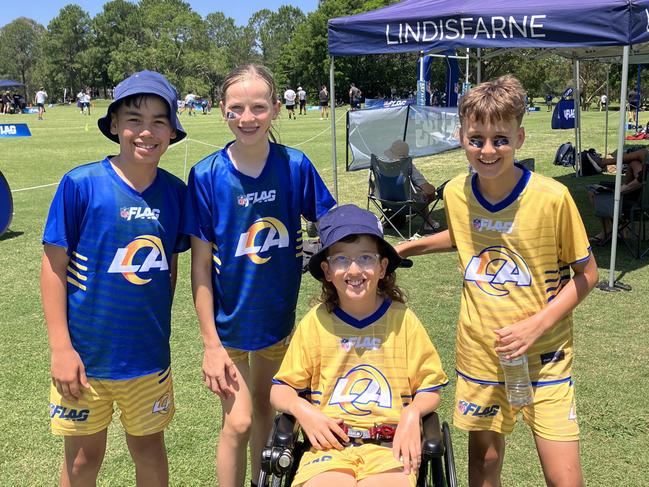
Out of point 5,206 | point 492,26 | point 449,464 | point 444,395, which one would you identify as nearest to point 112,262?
point 449,464

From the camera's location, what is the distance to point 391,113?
1128cm

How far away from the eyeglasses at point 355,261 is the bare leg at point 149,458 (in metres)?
0.99

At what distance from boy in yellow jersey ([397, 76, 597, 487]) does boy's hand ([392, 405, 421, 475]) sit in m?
0.37

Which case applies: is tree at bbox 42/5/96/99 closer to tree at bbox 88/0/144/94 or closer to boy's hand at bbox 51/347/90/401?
tree at bbox 88/0/144/94

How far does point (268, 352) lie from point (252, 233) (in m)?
0.54

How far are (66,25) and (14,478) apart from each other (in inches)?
4043

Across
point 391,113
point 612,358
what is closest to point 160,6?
point 391,113

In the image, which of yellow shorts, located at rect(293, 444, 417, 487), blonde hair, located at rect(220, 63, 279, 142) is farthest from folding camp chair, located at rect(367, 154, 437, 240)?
yellow shorts, located at rect(293, 444, 417, 487)

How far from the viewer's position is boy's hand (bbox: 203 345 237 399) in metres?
2.39

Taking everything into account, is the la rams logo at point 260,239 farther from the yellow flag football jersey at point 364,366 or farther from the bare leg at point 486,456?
the bare leg at point 486,456

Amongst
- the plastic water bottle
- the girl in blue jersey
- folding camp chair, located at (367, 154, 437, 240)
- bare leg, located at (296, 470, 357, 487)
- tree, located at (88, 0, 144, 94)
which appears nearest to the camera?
bare leg, located at (296, 470, 357, 487)

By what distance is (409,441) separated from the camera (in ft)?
6.80

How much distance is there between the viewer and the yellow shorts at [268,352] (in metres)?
2.52

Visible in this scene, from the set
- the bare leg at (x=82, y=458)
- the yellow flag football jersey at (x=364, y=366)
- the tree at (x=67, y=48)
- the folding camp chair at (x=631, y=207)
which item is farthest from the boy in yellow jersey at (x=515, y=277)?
the tree at (x=67, y=48)
